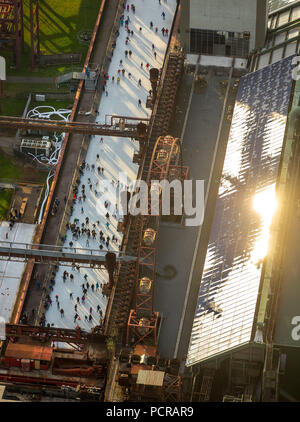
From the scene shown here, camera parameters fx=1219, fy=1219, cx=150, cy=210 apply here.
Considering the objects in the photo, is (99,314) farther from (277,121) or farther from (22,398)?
(277,121)

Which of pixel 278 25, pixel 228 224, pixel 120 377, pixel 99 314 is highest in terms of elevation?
pixel 278 25

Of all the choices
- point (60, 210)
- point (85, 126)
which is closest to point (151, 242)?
point (60, 210)

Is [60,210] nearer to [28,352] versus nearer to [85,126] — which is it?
[85,126]

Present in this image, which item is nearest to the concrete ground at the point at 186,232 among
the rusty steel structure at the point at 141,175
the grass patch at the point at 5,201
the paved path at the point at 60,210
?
the rusty steel structure at the point at 141,175

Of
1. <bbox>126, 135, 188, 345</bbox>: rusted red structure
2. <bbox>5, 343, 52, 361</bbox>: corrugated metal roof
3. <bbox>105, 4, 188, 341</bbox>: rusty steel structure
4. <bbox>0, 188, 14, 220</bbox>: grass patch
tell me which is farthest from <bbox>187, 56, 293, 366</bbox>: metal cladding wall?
<bbox>0, 188, 14, 220</bbox>: grass patch

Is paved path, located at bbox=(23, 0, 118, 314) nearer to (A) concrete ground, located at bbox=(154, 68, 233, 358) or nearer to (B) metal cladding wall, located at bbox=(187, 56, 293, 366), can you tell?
(A) concrete ground, located at bbox=(154, 68, 233, 358)
